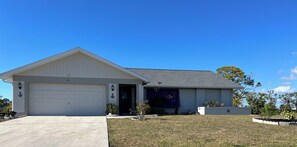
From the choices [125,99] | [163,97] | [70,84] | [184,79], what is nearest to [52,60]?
[70,84]

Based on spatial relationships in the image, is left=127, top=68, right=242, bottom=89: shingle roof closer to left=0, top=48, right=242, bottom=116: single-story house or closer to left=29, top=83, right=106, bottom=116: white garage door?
left=0, top=48, right=242, bottom=116: single-story house

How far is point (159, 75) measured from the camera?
2667 centimetres

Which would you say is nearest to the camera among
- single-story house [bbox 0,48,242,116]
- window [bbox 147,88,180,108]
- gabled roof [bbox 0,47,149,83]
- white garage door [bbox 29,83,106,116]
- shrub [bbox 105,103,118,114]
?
gabled roof [bbox 0,47,149,83]

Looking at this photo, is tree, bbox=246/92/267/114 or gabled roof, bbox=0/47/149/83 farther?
tree, bbox=246/92/267/114

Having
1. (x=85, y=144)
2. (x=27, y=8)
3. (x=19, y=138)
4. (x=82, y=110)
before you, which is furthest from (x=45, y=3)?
(x=85, y=144)

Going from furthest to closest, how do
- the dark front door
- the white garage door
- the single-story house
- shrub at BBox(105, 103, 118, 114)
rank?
1. the dark front door
2. shrub at BBox(105, 103, 118, 114)
3. the white garage door
4. the single-story house

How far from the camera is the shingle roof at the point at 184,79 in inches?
965

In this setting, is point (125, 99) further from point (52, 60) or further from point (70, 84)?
point (52, 60)

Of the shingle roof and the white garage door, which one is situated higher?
the shingle roof

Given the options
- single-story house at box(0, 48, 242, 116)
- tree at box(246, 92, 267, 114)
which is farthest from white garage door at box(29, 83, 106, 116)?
tree at box(246, 92, 267, 114)

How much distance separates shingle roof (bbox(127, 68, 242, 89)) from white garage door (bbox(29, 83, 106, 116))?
16.9 feet

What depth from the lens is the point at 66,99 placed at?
64.2 feet

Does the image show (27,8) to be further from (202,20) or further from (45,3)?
(202,20)

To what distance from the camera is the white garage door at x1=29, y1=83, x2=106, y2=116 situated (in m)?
19.2
